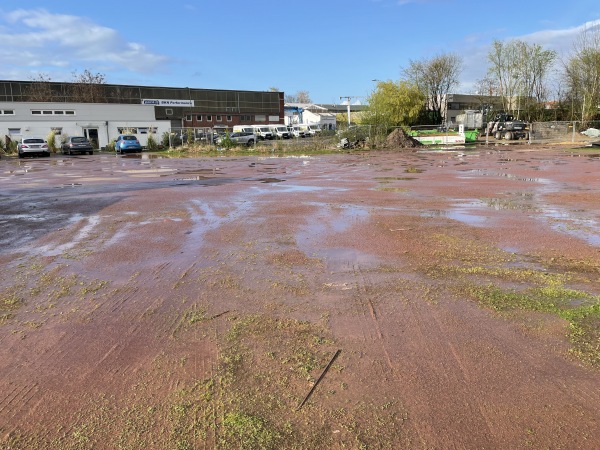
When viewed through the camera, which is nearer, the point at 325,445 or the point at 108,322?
the point at 325,445

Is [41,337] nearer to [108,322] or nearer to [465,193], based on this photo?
[108,322]

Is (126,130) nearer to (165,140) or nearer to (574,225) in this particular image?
(165,140)

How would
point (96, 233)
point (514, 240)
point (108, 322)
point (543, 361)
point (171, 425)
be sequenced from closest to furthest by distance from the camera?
point (171, 425), point (543, 361), point (108, 322), point (514, 240), point (96, 233)

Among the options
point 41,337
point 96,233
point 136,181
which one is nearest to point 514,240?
point 41,337

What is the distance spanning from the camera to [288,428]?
299cm

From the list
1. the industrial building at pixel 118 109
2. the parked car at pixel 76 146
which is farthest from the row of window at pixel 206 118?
the parked car at pixel 76 146

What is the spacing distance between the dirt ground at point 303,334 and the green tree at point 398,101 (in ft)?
158

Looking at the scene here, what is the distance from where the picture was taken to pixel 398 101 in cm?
5612

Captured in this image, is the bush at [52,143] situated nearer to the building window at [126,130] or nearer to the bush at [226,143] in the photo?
the building window at [126,130]

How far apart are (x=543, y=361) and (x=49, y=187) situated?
57.6 feet

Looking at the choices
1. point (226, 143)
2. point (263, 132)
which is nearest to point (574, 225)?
point (226, 143)

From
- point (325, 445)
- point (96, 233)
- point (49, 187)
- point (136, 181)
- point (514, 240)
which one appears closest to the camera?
point (325, 445)

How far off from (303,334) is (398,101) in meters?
55.4

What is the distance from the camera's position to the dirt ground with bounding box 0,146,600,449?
9.94 ft
